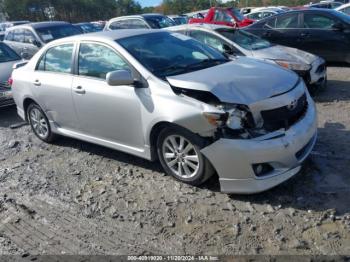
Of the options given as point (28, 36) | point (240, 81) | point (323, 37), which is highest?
point (240, 81)

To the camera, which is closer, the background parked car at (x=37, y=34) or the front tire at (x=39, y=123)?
the front tire at (x=39, y=123)

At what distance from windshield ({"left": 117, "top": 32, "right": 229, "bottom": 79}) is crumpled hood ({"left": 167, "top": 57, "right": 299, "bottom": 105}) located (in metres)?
0.24

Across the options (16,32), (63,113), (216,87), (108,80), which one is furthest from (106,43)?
(16,32)

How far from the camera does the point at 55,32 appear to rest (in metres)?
12.3

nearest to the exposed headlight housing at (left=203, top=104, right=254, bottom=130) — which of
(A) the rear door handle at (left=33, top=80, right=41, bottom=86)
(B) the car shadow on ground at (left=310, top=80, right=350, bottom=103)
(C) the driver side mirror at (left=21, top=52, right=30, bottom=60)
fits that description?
(A) the rear door handle at (left=33, top=80, right=41, bottom=86)

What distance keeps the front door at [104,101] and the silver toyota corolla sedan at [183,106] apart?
12 mm

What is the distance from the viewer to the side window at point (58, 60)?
546cm

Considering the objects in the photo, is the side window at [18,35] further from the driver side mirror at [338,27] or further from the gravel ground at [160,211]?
the driver side mirror at [338,27]

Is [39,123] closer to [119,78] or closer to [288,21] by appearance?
[119,78]

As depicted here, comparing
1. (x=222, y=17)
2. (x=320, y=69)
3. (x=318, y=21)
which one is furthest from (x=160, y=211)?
(x=222, y=17)

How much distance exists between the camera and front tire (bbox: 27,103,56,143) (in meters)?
6.18

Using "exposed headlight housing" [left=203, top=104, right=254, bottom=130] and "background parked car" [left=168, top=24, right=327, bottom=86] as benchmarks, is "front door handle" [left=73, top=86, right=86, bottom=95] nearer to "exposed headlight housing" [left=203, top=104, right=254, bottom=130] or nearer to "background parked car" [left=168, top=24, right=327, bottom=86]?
"exposed headlight housing" [left=203, top=104, right=254, bottom=130]

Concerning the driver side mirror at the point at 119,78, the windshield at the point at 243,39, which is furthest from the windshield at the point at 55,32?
the driver side mirror at the point at 119,78

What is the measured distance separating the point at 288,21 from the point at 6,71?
7.08 metres
